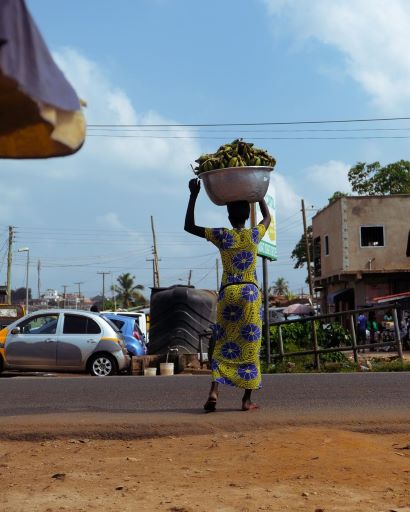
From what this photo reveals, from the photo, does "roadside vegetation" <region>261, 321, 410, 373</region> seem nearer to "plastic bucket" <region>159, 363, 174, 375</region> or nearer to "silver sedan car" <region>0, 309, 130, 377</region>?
"plastic bucket" <region>159, 363, 174, 375</region>

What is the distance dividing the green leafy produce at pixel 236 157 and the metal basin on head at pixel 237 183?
0.06m

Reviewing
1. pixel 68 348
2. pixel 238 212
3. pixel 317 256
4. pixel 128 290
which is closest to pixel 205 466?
pixel 238 212

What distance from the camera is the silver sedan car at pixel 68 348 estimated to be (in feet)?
50.3

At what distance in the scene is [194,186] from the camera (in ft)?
23.7

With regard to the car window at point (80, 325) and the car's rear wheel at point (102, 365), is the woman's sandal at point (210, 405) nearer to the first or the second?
the car's rear wheel at point (102, 365)

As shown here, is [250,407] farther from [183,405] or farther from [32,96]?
[32,96]

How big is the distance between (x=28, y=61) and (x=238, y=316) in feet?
15.4

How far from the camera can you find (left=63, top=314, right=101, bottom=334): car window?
51.2ft

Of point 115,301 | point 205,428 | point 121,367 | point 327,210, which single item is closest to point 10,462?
point 205,428

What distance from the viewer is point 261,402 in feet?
25.0

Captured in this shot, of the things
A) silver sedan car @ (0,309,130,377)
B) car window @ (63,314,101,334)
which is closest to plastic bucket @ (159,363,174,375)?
silver sedan car @ (0,309,130,377)

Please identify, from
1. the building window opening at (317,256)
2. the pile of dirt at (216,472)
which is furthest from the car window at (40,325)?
the building window opening at (317,256)

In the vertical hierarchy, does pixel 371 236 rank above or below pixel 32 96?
above

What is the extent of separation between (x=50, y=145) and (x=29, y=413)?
4.77 m
